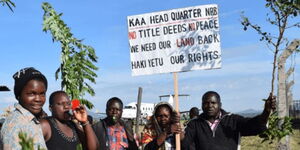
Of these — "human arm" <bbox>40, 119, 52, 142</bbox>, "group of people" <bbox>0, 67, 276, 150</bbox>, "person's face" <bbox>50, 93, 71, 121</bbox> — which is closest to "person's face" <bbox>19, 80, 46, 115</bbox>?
"group of people" <bbox>0, 67, 276, 150</bbox>

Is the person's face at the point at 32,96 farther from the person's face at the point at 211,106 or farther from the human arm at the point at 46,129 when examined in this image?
the person's face at the point at 211,106

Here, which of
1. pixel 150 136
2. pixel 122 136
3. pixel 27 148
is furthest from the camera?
pixel 122 136

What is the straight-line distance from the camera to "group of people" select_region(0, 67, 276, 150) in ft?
10.9

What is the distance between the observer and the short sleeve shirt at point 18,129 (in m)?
3.08

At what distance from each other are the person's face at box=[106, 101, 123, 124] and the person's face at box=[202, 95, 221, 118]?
147cm

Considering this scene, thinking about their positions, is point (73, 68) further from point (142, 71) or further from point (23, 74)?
point (23, 74)

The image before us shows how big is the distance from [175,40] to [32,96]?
342cm

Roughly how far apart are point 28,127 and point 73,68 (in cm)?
1248

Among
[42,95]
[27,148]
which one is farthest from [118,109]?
[27,148]

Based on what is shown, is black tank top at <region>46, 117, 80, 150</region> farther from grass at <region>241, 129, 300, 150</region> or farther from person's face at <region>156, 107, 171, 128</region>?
grass at <region>241, 129, 300, 150</region>

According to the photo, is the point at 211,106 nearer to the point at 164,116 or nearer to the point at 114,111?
the point at 164,116

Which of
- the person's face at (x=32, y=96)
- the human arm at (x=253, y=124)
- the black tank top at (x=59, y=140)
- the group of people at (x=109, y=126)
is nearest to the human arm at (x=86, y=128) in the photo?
the group of people at (x=109, y=126)

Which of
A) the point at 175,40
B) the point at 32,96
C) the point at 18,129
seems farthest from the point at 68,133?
the point at 175,40

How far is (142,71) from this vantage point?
22.4 feet
